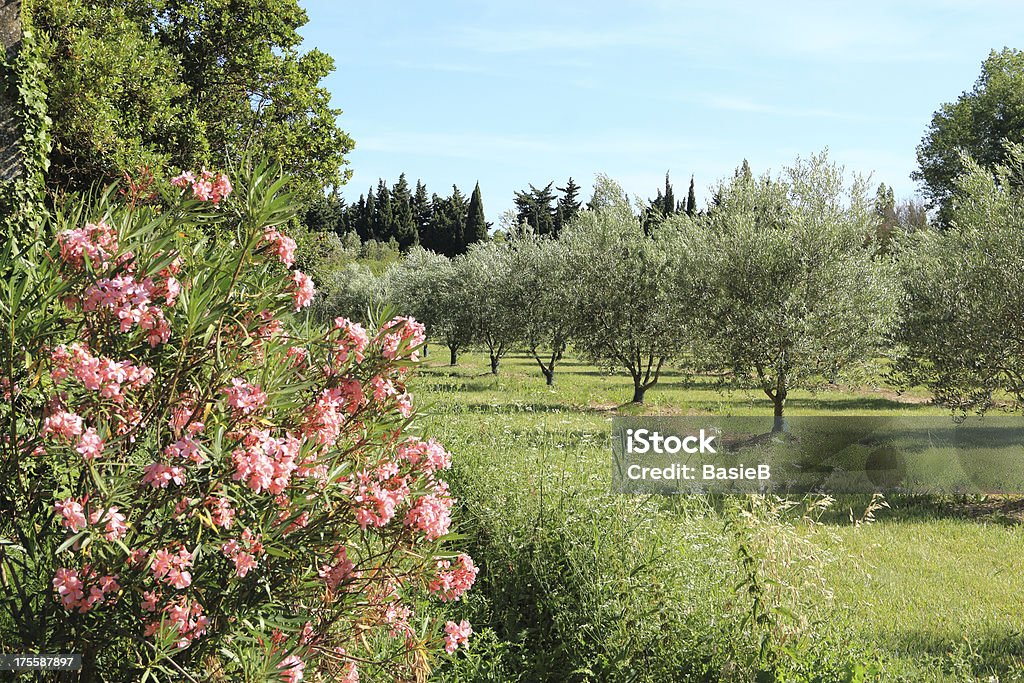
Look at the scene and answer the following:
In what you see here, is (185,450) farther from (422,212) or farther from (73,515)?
(422,212)

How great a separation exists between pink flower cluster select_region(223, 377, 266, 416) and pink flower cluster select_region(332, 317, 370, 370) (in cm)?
44

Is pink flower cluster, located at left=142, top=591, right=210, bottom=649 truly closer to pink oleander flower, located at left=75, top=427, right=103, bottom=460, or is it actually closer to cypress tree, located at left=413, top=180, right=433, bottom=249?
pink oleander flower, located at left=75, top=427, right=103, bottom=460

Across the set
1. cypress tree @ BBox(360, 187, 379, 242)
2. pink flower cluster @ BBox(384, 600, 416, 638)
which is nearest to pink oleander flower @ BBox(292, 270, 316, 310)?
pink flower cluster @ BBox(384, 600, 416, 638)

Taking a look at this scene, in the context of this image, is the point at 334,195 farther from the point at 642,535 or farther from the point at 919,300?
the point at 642,535

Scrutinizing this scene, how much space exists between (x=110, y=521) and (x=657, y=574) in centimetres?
335

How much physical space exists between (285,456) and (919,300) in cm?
1431

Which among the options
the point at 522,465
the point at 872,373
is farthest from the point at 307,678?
the point at 872,373

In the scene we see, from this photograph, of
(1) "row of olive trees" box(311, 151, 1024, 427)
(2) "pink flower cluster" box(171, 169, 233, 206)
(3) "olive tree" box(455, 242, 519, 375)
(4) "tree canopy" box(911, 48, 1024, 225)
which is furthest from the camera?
(4) "tree canopy" box(911, 48, 1024, 225)

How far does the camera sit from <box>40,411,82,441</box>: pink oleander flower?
2705mm

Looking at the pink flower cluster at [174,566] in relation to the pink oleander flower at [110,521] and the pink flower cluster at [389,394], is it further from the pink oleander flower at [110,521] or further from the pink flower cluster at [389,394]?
the pink flower cluster at [389,394]

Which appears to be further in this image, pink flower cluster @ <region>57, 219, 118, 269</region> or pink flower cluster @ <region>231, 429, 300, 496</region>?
pink flower cluster @ <region>57, 219, 118, 269</region>

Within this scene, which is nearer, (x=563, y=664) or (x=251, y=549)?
(x=251, y=549)

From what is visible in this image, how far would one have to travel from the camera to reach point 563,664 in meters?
5.18

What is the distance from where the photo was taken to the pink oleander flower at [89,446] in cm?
265
